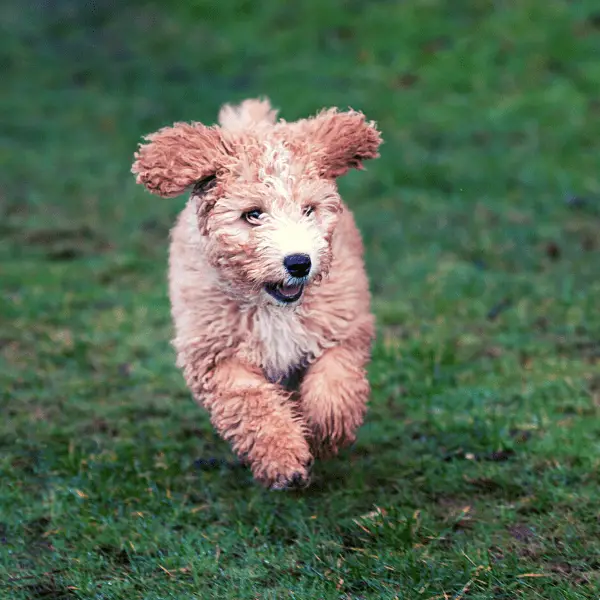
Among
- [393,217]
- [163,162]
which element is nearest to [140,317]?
[393,217]

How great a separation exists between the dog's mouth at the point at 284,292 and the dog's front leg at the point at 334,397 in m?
0.51

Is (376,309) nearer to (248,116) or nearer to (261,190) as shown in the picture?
(248,116)

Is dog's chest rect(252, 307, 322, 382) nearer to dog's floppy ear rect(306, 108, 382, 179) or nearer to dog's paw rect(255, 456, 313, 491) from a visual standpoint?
dog's paw rect(255, 456, 313, 491)

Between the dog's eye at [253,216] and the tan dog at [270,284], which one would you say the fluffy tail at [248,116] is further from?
the dog's eye at [253,216]

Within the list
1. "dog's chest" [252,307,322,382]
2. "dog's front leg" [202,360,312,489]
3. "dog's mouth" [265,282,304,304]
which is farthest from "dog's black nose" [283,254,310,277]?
"dog's front leg" [202,360,312,489]

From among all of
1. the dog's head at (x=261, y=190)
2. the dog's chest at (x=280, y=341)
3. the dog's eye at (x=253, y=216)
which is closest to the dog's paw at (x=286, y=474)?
the dog's chest at (x=280, y=341)

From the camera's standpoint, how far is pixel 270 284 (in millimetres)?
4344

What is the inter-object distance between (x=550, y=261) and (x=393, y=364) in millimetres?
2057

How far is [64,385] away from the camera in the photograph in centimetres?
638

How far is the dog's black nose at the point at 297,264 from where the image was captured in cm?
418

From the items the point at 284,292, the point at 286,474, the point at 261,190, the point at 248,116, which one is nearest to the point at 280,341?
the point at 284,292

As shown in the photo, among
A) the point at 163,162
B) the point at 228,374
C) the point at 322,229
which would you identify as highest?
the point at 163,162

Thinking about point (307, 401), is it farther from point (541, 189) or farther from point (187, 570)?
point (541, 189)

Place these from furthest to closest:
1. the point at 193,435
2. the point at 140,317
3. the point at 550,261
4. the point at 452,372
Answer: the point at 550,261 < the point at 140,317 < the point at 452,372 < the point at 193,435
